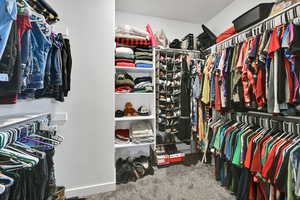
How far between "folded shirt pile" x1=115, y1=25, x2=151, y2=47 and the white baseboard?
6.03 ft

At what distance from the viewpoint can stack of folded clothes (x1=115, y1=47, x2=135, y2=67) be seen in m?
1.88


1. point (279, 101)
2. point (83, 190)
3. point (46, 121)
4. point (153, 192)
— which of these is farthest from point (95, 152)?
point (279, 101)

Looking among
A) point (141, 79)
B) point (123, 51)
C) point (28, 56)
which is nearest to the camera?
point (28, 56)

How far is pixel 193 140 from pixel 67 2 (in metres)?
2.67

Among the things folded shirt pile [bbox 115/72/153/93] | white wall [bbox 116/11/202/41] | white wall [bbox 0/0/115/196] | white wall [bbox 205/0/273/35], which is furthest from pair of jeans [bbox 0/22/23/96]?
white wall [bbox 205/0/273/35]

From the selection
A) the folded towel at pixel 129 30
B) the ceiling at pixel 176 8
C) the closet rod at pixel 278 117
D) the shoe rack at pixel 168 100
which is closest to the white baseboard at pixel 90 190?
the shoe rack at pixel 168 100

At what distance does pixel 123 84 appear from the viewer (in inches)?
→ 74.9

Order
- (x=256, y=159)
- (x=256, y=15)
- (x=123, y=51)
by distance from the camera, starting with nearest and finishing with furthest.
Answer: (x=256, y=159) → (x=256, y=15) → (x=123, y=51)

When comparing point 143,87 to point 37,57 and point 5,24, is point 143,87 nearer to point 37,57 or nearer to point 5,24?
point 37,57

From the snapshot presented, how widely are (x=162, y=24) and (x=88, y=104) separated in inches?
78.1

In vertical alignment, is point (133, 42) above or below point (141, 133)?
above

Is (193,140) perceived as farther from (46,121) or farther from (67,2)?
(67,2)

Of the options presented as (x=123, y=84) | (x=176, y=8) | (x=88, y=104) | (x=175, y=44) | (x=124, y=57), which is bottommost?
(x=88, y=104)

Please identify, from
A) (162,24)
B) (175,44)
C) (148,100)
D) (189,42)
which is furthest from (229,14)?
(148,100)
